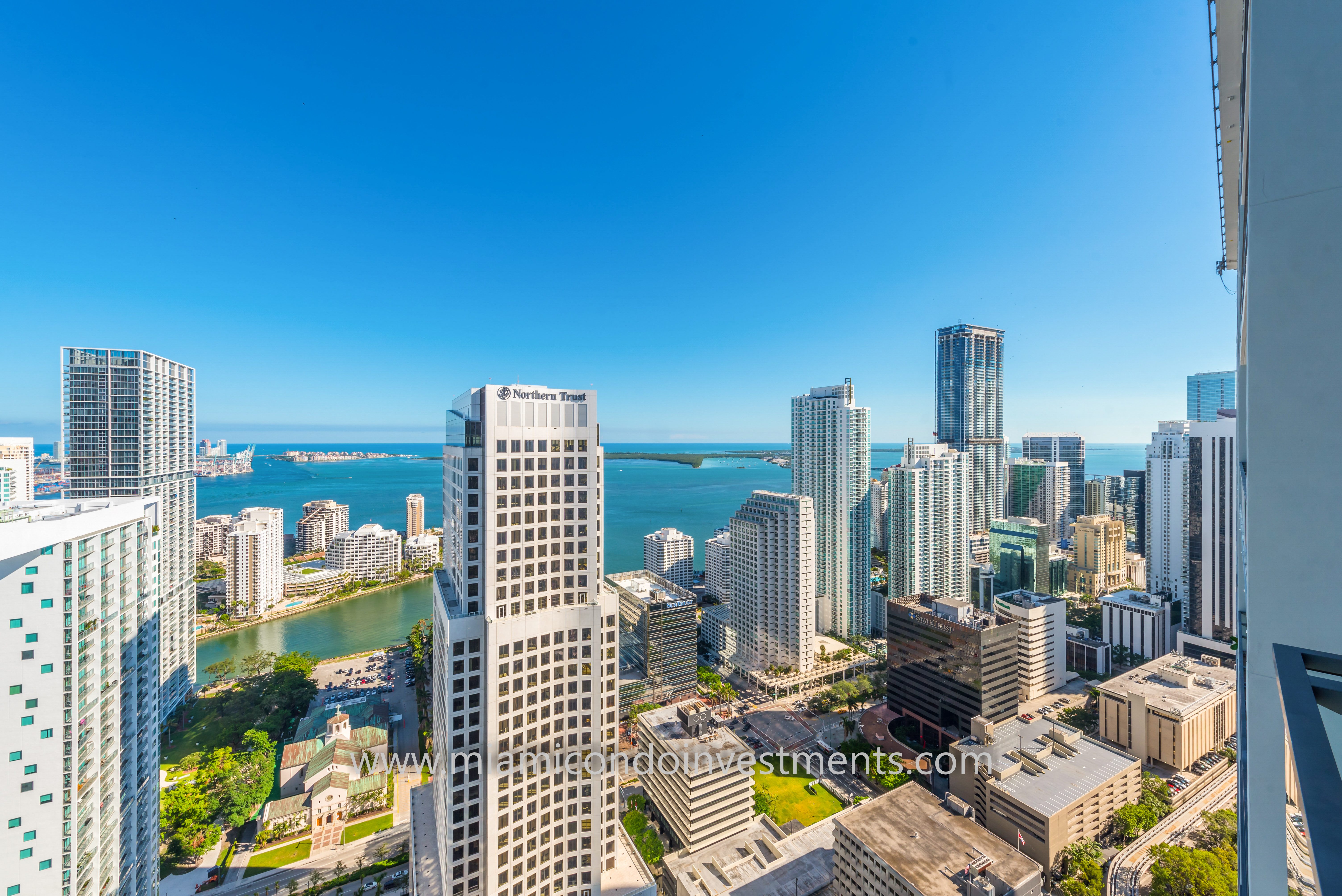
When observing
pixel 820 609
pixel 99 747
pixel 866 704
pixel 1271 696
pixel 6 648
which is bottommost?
pixel 866 704

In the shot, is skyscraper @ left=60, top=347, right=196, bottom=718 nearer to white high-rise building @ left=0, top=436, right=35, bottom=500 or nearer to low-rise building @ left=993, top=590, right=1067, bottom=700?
white high-rise building @ left=0, top=436, right=35, bottom=500

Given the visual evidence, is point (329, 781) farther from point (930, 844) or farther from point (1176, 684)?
point (1176, 684)

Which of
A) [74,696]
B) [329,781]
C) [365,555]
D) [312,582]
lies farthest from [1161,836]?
[365,555]

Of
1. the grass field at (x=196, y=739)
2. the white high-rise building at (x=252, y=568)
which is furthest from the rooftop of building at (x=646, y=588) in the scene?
the white high-rise building at (x=252, y=568)

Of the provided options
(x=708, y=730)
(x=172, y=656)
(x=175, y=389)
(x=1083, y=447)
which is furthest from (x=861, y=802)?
(x=1083, y=447)

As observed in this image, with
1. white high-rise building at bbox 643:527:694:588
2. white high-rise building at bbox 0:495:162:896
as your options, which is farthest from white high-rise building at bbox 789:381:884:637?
white high-rise building at bbox 0:495:162:896

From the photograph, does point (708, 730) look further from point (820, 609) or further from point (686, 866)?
point (820, 609)

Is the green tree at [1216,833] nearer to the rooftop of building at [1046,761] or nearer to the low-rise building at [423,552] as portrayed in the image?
the rooftop of building at [1046,761]
